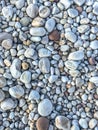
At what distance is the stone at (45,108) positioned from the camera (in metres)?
1.46

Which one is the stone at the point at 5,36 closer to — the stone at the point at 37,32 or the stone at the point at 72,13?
the stone at the point at 37,32

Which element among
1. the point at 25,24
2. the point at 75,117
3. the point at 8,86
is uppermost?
the point at 25,24

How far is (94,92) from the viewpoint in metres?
1.50

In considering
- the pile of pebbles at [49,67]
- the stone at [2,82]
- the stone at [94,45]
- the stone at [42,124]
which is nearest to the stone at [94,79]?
the pile of pebbles at [49,67]

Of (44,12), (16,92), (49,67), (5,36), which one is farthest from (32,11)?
(16,92)

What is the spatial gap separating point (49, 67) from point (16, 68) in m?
0.14

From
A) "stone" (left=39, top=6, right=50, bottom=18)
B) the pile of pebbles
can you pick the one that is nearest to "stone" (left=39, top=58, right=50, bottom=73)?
the pile of pebbles

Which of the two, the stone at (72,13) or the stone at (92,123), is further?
the stone at (72,13)

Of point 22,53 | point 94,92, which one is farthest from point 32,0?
point 94,92

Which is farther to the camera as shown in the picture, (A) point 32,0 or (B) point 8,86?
(A) point 32,0

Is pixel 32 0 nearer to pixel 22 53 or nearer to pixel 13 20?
pixel 13 20

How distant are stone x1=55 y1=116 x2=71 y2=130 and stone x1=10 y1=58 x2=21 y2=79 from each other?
245 mm

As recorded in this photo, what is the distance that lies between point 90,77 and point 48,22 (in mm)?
304

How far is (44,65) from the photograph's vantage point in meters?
1.51
